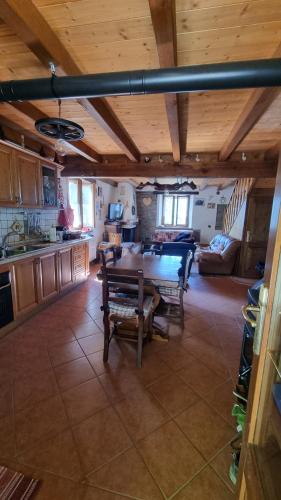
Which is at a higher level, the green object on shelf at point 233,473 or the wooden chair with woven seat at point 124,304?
the wooden chair with woven seat at point 124,304

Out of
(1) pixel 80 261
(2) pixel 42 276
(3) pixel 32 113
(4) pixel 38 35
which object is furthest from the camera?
(1) pixel 80 261

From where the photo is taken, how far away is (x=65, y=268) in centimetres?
364

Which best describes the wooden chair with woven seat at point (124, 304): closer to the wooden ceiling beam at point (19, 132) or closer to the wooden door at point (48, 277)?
the wooden door at point (48, 277)

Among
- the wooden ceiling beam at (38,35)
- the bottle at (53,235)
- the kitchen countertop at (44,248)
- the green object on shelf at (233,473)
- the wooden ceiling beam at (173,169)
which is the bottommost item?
the green object on shelf at (233,473)

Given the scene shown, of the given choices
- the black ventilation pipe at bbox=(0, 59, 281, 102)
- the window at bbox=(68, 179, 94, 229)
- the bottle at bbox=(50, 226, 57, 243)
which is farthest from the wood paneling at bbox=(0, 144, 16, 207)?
the window at bbox=(68, 179, 94, 229)

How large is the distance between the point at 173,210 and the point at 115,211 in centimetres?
303

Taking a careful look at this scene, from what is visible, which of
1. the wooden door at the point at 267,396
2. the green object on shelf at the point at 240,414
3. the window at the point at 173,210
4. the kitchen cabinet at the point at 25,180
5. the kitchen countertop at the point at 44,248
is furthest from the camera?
the window at the point at 173,210

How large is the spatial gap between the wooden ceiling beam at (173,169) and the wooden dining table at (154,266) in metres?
1.71

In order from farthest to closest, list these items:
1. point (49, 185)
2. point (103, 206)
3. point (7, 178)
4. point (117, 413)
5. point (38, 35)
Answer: point (103, 206)
point (49, 185)
point (7, 178)
point (117, 413)
point (38, 35)

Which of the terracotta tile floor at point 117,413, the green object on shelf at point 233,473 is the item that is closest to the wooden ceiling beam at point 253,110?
the terracotta tile floor at point 117,413

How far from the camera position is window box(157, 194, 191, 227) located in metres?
8.89

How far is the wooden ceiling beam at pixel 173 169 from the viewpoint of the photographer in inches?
139

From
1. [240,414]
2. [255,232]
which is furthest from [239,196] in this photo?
[240,414]

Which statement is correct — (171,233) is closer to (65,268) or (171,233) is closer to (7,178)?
(65,268)
